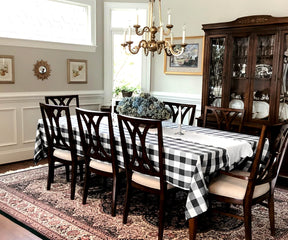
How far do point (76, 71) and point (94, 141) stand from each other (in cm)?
242

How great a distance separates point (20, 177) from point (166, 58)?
9.86 ft

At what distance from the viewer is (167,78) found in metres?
5.50

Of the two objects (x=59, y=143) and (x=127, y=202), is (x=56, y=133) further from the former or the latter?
(x=127, y=202)

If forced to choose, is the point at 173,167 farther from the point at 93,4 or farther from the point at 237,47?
the point at 93,4

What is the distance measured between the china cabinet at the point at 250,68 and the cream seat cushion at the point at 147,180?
1.96m

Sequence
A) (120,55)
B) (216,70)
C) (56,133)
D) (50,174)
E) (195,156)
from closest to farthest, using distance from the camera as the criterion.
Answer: (195,156) → (56,133) → (50,174) → (216,70) → (120,55)

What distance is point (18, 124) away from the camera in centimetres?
457

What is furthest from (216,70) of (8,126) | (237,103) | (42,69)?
(8,126)

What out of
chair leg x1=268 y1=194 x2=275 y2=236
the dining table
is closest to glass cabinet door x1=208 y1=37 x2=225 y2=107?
the dining table

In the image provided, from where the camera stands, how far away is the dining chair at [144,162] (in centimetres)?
240

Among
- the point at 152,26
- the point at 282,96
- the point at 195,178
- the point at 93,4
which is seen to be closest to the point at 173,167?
the point at 195,178

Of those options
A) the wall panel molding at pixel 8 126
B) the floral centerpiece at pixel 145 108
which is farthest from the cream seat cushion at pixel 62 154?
the wall panel molding at pixel 8 126

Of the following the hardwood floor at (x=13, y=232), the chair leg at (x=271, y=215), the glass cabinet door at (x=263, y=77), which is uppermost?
the glass cabinet door at (x=263, y=77)

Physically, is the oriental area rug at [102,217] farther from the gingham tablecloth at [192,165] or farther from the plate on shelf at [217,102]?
the plate on shelf at [217,102]
